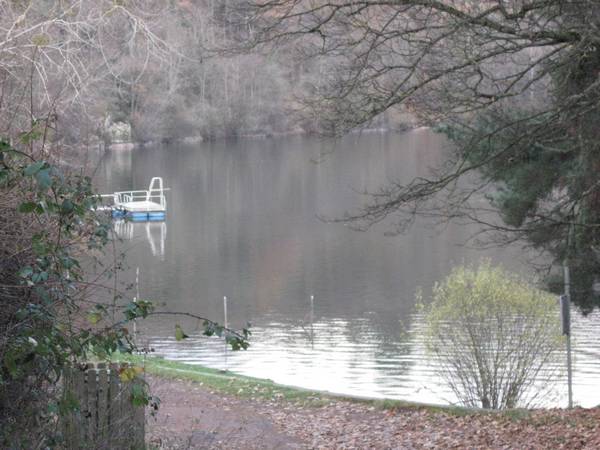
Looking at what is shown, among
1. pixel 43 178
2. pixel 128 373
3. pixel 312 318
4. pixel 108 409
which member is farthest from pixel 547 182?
pixel 312 318

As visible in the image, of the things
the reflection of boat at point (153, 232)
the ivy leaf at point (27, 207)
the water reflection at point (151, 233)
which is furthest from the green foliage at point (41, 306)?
the reflection of boat at point (153, 232)

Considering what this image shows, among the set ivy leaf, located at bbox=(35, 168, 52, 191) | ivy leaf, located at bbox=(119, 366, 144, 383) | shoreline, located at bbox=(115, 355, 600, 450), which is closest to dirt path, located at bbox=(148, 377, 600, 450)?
shoreline, located at bbox=(115, 355, 600, 450)

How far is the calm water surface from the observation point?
18.0 m

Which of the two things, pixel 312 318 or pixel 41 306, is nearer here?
pixel 41 306

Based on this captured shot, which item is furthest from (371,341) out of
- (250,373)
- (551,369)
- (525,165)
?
(525,165)

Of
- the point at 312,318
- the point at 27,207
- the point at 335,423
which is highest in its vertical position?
the point at 27,207

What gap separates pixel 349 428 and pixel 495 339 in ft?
15.1

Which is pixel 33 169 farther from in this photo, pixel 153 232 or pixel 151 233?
pixel 153 232

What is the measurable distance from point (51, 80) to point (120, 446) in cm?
603

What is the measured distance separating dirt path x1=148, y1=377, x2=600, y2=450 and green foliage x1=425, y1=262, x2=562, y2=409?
3595 mm

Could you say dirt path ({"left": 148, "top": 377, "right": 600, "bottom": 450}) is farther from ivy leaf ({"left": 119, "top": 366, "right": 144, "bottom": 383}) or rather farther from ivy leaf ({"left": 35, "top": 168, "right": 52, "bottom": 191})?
ivy leaf ({"left": 35, "top": 168, "right": 52, "bottom": 191})

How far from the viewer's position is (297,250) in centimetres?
3225

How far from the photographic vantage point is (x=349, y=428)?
9.61 m

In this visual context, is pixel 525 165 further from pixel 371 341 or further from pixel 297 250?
pixel 297 250
